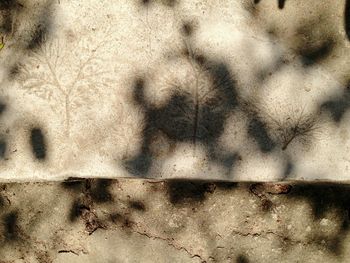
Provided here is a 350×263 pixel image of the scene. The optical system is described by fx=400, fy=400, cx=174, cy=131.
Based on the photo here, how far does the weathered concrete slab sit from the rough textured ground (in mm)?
163

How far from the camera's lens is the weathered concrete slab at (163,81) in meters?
2.40

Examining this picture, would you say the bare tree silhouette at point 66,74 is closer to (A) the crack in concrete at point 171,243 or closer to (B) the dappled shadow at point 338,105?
(A) the crack in concrete at point 171,243

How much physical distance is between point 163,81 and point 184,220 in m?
0.87

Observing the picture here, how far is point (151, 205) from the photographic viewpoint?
2.49 m

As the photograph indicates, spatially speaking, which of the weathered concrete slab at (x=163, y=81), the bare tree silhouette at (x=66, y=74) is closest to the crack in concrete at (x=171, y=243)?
the weathered concrete slab at (x=163, y=81)

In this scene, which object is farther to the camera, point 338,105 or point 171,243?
point 171,243

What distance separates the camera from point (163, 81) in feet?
7.92

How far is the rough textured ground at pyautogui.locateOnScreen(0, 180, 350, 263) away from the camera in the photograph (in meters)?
2.46

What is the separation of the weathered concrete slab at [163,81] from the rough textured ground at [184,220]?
0.16 m

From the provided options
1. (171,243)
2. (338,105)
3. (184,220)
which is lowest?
(171,243)

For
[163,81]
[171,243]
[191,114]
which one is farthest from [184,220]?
[163,81]

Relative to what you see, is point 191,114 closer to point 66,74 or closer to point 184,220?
point 184,220

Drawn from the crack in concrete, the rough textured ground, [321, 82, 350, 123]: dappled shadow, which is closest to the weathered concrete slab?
[321, 82, 350, 123]: dappled shadow

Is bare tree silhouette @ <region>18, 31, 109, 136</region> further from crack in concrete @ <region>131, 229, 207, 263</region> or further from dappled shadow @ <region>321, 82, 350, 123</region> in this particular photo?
dappled shadow @ <region>321, 82, 350, 123</region>
